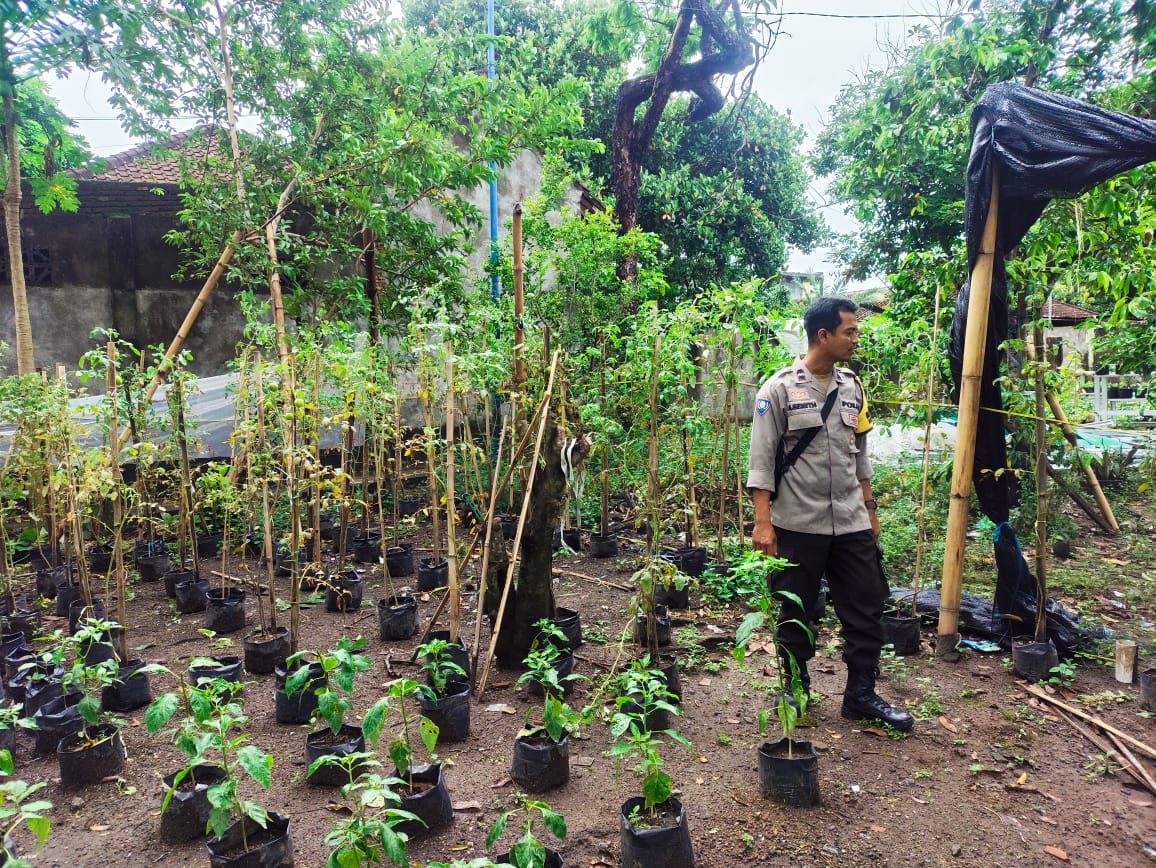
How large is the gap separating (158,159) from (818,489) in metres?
7.30

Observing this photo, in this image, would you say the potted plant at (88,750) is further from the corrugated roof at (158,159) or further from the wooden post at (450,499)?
the corrugated roof at (158,159)

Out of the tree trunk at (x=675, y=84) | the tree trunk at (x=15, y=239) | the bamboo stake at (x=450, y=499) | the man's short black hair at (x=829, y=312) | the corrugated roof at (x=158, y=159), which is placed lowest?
the bamboo stake at (x=450, y=499)

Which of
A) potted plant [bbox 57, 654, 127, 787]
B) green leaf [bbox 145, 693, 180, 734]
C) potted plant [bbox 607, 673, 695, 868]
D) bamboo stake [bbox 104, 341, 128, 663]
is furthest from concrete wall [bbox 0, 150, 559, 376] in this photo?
potted plant [bbox 607, 673, 695, 868]

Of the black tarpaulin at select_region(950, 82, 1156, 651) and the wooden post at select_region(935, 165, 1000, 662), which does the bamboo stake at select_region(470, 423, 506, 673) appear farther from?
the black tarpaulin at select_region(950, 82, 1156, 651)

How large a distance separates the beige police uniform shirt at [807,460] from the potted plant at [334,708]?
2.04 meters

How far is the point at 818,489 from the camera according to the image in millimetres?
3551

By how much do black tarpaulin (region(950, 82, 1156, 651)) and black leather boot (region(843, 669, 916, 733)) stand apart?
150cm

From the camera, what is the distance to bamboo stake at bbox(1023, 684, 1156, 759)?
3.48 meters

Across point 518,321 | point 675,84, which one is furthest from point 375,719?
point 675,84

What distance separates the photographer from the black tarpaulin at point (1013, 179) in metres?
3.76

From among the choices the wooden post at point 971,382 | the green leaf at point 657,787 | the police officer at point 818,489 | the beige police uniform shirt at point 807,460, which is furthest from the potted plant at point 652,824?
the wooden post at point 971,382

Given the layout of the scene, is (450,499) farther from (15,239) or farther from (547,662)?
(15,239)

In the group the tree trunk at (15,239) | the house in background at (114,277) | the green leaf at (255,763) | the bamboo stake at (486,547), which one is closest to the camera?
the green leaf at (255,763)

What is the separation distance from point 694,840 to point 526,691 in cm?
155
